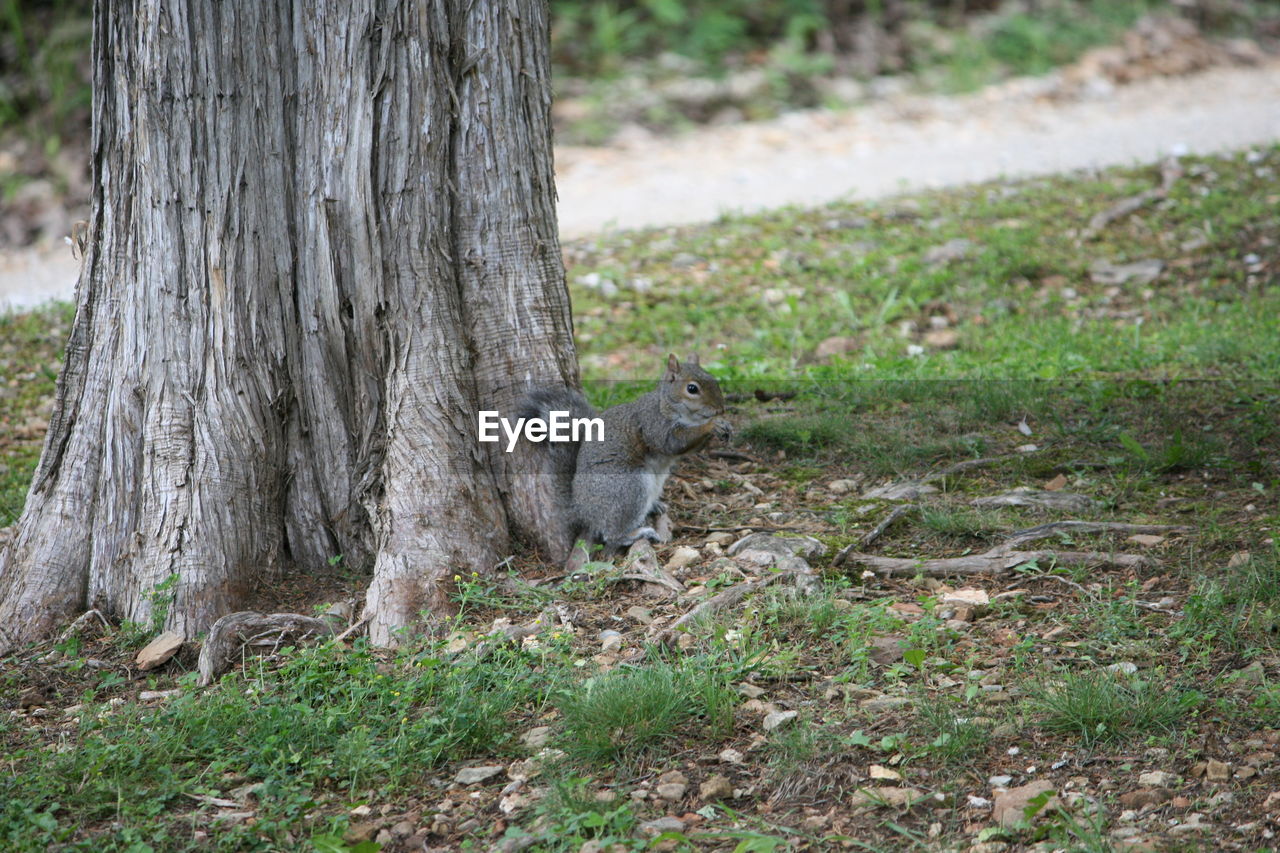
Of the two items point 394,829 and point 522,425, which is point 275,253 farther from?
point 394,829

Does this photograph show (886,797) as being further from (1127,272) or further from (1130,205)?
(1130,205)

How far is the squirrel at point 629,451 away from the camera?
4.59 m

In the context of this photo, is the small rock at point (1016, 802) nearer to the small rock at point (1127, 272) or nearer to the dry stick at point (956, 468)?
the dry stick at point (956, 468)

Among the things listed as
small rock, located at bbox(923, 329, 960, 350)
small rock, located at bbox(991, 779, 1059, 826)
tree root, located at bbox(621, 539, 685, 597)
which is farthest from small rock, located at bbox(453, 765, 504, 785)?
small rock, located at bbox(923, 329, 960, 350)

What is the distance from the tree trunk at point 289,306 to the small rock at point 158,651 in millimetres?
88

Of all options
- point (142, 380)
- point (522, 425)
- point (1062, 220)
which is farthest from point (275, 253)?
point (1062, 220)

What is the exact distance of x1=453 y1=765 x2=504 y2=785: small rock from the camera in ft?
11.2

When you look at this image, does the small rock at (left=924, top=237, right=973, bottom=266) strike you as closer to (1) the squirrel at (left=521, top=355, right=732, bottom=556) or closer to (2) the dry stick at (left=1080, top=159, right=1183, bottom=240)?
(2) the dry stick at (left=1080, top=159, right=1183, bottom=240)

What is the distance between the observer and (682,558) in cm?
461

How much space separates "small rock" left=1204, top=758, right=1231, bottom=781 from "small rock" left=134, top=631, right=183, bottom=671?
321cm

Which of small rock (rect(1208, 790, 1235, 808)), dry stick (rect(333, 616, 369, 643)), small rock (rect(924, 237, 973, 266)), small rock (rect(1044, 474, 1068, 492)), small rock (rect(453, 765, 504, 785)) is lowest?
small rock (rect(1208, 790, 1235, 808))

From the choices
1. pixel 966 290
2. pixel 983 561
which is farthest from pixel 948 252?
pixel 983 561

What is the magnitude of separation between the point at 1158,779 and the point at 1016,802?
405mm

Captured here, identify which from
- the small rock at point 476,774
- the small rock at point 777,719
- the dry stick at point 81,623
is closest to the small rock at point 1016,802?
the small rock at point 777,719
